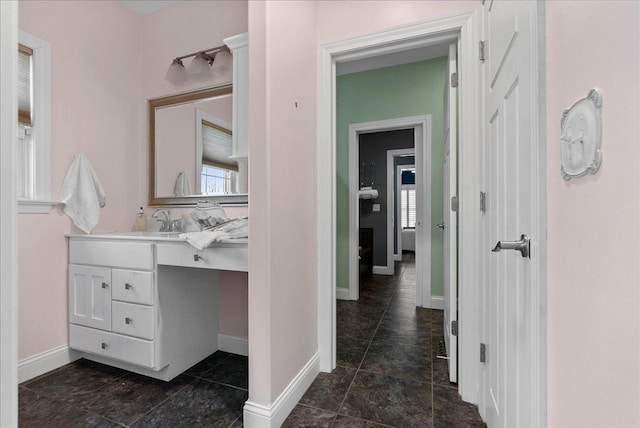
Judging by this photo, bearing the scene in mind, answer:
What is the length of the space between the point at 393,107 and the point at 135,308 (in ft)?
9.96

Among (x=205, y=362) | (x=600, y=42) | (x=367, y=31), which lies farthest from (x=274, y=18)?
(x=205, y=362)

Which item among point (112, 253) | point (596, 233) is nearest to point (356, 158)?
point (112, 253)

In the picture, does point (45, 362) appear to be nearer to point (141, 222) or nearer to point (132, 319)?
point (132, 319)

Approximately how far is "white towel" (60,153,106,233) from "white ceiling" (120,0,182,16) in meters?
1.33

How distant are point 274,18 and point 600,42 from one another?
1.28 meters

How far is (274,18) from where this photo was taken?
1396 millimetres

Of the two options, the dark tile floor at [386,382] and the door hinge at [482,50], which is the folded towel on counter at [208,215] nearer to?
the dark tile floor at [386,382]

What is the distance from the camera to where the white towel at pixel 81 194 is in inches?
80.2

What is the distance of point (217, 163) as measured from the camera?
88.9 inches

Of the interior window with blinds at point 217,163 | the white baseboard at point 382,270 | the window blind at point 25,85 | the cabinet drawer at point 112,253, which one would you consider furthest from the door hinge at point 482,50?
the white baseboard at point 382,270

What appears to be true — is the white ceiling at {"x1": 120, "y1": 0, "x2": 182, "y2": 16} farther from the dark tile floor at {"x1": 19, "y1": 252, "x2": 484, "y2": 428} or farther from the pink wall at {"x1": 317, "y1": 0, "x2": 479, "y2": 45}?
the dark tile floor at {"x1": 19, "y1": 252, "x2": 484, "y2": 428}

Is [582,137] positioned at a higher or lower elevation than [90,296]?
higher

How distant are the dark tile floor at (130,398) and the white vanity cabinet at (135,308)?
3.7 inches

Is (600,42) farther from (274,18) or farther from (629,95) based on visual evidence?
(274,18)
